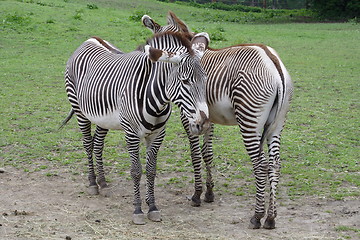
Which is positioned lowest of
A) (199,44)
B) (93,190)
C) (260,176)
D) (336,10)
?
(336,10)

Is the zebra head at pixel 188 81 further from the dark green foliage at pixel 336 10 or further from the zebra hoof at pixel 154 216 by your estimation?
the dark green foliage at pixel 336 10

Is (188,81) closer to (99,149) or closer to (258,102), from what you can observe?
(258,102)

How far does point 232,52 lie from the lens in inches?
253

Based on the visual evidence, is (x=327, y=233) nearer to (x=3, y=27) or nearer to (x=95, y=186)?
(x=95, y=186)

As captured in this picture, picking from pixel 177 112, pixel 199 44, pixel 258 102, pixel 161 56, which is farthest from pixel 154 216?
pixel 177 112

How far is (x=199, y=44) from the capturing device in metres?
5.73

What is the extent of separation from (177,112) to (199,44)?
5.57 meters

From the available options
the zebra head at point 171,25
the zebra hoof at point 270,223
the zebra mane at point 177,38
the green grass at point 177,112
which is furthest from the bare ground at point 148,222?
the zebra head at point 171,25

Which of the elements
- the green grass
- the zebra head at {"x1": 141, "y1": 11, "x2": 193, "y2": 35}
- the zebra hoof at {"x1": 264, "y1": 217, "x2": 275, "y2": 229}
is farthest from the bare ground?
the zebra head at {"x1": 141, "y1": 11, "x2": 193, "y2": 35}

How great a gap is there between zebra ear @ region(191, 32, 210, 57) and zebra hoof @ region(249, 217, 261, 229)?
6.19 ft

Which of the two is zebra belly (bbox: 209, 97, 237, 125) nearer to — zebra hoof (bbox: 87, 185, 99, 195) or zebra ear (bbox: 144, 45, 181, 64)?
zebra ear (bbox: 144, 45, 181, 64)

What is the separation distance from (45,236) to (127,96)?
1.77 meters

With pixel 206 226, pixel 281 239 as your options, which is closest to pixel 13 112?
pixel 206 226

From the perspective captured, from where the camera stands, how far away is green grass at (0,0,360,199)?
783cm
